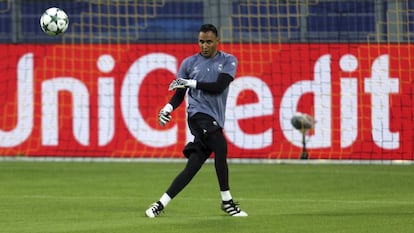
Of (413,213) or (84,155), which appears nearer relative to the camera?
(413,213)

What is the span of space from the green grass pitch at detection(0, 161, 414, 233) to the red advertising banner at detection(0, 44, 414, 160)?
0.55 meters

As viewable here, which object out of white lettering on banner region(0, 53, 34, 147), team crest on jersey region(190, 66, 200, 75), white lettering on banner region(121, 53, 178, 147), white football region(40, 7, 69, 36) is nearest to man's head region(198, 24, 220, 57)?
team crest on jersey region(190, 66, 200, 75)

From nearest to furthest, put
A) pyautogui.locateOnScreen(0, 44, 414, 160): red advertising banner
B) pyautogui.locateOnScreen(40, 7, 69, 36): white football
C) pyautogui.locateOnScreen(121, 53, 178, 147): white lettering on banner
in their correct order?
pyautogui.locateOnScreen(40, 7, 69, 36): white football
pyautogui.locateOnScreen(0, 44, 414, 160): red advertising banner
pyautogui.locateOnScreen(121, 53, 178, 147): white lettering on banner

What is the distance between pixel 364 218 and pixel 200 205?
8.13 feet

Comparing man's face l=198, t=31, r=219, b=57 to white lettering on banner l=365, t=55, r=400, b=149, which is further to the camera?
white lettering on banner l=365, t=55, r=400, b=149

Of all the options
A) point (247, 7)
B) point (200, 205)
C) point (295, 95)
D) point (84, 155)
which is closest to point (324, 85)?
point (295, 95)

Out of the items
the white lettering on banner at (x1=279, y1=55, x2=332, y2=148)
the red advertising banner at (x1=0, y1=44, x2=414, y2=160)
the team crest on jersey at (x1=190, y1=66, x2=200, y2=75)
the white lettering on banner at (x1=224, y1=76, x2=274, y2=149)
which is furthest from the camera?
the white lettering on banner at (x1=224, y1=76, x2=274, y2=149)

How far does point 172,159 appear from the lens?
22.5m

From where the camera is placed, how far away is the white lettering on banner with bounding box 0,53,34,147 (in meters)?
22.7

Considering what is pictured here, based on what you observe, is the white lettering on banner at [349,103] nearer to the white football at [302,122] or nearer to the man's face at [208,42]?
the white football at [302,122]

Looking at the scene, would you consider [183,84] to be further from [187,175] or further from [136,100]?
[136,100]

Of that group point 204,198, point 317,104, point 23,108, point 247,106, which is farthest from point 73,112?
point 204,198

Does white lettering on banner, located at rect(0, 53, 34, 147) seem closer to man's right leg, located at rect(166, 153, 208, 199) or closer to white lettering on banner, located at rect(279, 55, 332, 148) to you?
white lettering on banner, located at rect(279, 55, 332, 148)

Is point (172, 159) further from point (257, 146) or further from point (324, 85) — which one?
point (324, 85)
